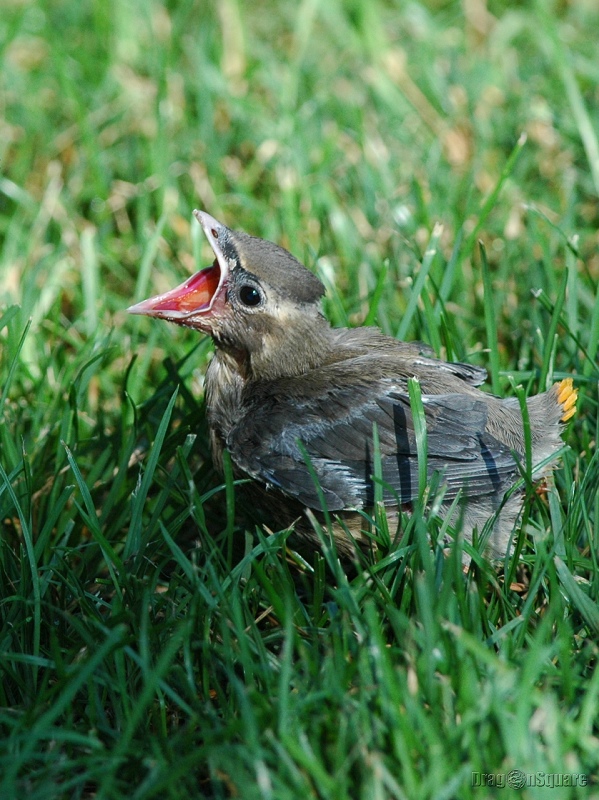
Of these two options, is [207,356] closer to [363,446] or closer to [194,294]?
[194,294]

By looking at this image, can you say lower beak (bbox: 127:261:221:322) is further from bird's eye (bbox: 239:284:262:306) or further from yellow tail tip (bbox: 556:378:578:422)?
yellow tail tip (bbox: 556:378:578:422)

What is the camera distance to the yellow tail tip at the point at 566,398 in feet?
10.9

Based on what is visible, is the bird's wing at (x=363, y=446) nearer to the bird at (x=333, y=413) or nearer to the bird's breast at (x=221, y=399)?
the bird at (x=333, y=413)

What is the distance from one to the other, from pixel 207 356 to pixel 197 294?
755 mm

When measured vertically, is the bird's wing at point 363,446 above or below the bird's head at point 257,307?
below

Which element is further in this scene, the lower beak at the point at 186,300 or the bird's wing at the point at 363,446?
the lower beak at the point at 186,300

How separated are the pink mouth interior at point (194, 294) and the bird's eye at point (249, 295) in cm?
12

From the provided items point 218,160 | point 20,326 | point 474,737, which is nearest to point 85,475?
point 20,326

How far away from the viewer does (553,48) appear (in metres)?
5.28

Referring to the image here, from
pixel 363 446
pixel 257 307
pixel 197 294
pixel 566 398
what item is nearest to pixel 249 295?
pixel 257 307

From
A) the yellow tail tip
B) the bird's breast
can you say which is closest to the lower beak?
the bird's breast

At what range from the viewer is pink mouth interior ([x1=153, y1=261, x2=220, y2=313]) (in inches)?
136

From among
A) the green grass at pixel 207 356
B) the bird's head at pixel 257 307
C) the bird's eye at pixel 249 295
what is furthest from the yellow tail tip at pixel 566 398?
the bird's eye at pixel 249 295

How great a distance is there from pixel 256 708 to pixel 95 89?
4363 millimetres
